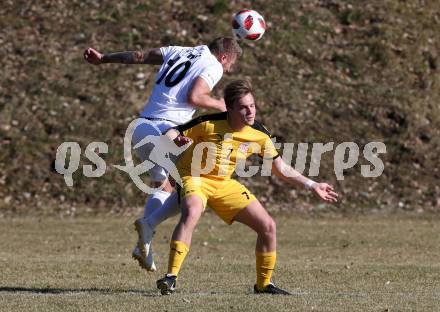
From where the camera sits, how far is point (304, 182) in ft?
28.0

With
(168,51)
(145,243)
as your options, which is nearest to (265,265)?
(145,243)

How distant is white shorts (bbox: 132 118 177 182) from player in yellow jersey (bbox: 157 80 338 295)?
998 mm

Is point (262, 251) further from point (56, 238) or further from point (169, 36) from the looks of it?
point (169, 36)

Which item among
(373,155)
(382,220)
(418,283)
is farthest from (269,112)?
(418,283)

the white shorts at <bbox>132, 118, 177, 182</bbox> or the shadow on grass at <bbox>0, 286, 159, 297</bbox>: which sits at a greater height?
the white shorts at <bbox>132, 118, 177, 182</bbox>

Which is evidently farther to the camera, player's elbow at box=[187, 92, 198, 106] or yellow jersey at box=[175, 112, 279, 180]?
player's elbow at box=[187, 92, 198, 106]

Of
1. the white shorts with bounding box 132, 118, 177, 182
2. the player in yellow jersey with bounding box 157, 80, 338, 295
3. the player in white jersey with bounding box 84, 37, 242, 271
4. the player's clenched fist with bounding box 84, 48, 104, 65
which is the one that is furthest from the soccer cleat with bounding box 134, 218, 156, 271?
the player's clenched fist with bounding box 84, 48, 104, 65

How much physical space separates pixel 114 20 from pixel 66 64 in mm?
2131

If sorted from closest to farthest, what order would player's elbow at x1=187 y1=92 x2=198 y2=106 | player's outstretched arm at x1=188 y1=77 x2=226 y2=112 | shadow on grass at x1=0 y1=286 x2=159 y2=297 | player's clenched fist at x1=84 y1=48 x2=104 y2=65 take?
1. shadow on grass at x1=0 y1=286 x2=159 y2=297
2. player's outstretched arm at x1=188 y1=77 x2=226 y2=112
3. player's elbow at x1=187 y1=92 x2=198 y2=106
4. player's clenched fist at x1=84 y1=48 x2=104 y2=65

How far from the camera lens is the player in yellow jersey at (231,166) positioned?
8.38m

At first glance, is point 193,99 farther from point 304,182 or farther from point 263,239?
point 263,239

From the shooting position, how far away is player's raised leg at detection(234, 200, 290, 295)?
846cm

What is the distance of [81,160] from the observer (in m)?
20.6

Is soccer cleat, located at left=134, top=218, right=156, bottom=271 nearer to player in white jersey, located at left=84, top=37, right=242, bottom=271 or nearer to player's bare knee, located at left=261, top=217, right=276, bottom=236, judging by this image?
player in white jersey, located at left=84, top=37, right=242, bottom=271
